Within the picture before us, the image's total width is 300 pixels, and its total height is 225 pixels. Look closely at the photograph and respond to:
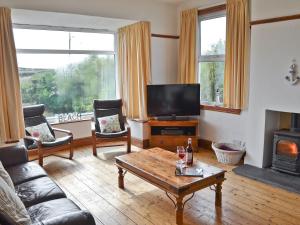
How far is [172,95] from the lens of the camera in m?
5.07

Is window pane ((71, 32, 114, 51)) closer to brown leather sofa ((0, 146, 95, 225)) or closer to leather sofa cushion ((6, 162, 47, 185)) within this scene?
brown leather sofa ((0, 146, 95, 225))

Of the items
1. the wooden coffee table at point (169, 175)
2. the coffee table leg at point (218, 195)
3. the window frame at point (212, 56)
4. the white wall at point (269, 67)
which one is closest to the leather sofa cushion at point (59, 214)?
the wooden coffee table at point (169, 175)

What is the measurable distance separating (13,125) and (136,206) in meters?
2.31

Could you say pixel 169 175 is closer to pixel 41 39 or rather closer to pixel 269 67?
pixel 269 67

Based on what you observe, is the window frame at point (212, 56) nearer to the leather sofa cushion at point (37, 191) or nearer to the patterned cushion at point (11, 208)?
the leather sofa cushion at point (37, 191)

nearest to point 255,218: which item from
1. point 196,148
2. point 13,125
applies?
point 196,148

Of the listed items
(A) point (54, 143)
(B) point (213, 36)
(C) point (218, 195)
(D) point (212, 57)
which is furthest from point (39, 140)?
(B) point (213, 36)

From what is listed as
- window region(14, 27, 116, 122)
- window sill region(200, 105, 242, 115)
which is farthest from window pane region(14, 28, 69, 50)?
window sill region(200, 105, 242, 115)

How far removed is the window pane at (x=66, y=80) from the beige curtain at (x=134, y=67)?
1.36ft

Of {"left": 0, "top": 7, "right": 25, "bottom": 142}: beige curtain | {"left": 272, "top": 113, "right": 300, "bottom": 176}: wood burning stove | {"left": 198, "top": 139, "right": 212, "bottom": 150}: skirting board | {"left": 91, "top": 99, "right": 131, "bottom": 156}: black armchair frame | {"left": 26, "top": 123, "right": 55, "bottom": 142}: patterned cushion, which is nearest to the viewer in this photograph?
{"left": 272, "top": 113, "right": 300, "bottom": 176}: wood burning stove

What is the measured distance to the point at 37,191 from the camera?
2406mm

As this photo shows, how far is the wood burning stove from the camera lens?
3652 mm

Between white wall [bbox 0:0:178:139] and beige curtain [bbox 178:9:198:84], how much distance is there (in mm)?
272

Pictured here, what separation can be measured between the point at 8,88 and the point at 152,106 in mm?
2376
